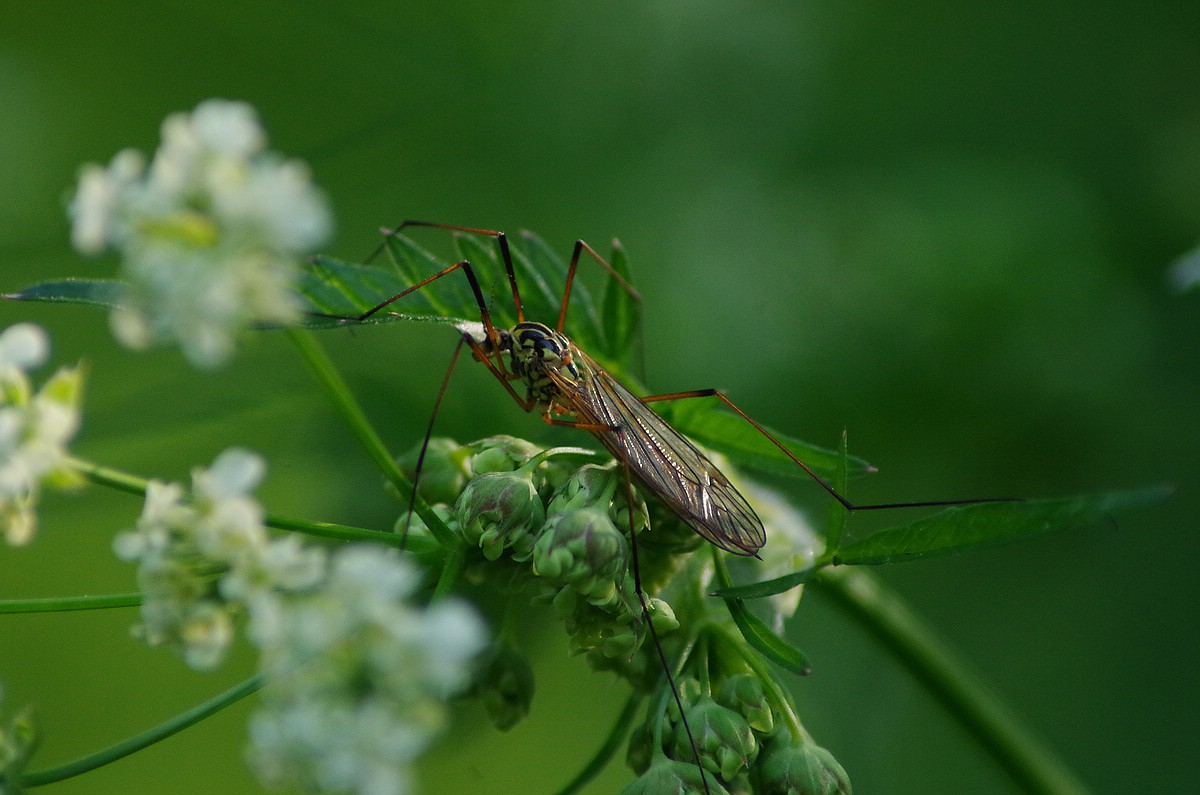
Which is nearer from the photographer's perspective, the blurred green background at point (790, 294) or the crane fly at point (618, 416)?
the crane fly at point (618, 416)

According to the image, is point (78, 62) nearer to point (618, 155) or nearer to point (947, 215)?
point (618, 155)

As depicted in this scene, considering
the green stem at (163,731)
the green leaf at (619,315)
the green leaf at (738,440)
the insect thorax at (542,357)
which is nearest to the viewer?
the green stem at (163,731)

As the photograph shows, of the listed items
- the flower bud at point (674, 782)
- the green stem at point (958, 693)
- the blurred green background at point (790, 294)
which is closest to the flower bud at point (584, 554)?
the flower bud at point (674, 782)

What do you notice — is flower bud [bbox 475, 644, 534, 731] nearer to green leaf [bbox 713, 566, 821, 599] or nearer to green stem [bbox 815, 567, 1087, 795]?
green leaf [bbox 713, 566, 821, 599]

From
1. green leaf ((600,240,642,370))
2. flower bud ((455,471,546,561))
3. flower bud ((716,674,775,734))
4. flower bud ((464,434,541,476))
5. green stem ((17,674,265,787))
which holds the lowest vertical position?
green stem ((17,674,265,787))

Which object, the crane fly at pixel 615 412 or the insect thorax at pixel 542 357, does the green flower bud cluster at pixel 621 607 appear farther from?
the insect thorax at pixel 542 357

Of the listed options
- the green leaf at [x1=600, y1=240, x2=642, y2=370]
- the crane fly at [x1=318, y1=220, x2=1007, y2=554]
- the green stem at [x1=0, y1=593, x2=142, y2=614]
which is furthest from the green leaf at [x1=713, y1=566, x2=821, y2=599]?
the green stem at [x1=0, y1=593, x2=142, y2=614]
